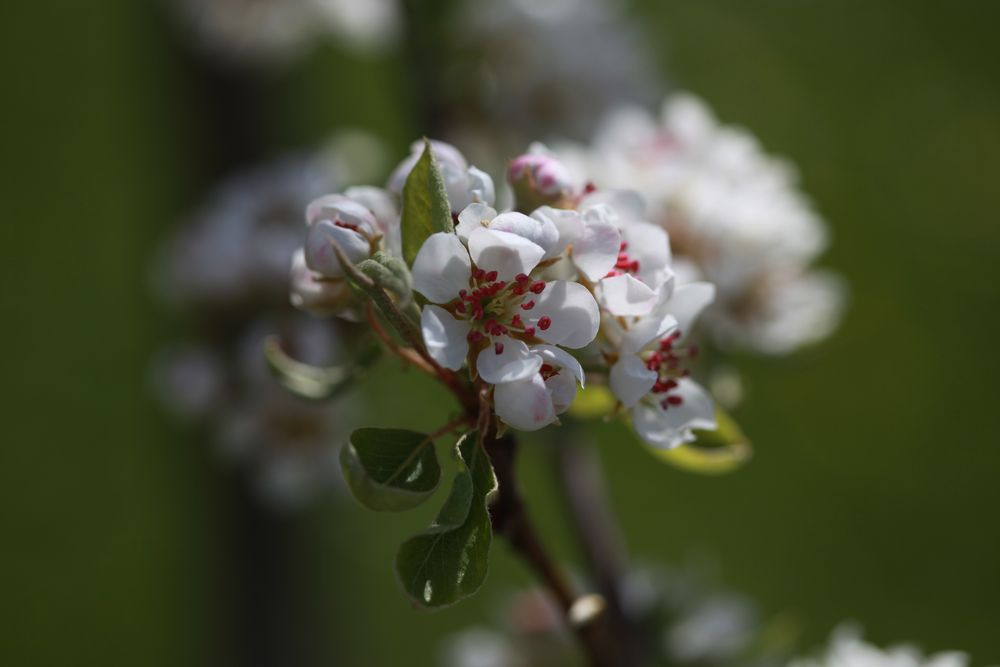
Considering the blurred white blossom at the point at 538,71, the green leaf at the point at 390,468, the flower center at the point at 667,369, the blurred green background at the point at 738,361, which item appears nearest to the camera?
the green leaf at the point at 390,468

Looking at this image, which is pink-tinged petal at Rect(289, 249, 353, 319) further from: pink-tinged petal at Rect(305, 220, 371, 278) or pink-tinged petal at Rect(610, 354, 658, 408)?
pink-tinged petal at Rect(610, 354, 658, 408)

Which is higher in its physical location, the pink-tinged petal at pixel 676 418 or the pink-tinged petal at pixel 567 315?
the pink-tinged petal at pixel 567 315

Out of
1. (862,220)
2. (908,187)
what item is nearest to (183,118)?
(862,220)

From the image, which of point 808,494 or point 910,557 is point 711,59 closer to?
point 808,494

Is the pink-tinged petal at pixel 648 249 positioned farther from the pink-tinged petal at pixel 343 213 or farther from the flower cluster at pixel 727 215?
the flower cluster at pixel 727 215

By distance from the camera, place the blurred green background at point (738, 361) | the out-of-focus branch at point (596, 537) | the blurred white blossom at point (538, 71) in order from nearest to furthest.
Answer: the out-of-focus branch at point (596, 537)
the blurred white blossom at point (538, 71)
the blurred green background at point (738, 361)

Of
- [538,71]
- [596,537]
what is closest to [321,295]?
[596,537]

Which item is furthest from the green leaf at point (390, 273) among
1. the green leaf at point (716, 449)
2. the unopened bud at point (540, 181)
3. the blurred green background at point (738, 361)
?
the blurred green background at point (738, 361)

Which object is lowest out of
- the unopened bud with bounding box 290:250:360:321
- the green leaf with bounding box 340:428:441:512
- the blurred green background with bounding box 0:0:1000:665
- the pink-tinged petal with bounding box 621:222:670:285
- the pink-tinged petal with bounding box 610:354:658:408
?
the blurred green background with bounding box 0:0:1000:665

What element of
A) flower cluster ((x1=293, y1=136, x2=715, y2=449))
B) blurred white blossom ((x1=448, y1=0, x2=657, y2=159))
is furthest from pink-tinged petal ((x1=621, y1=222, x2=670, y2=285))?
blurred white blossom ((x1=448, y1=0, x2=657, y2=159))
